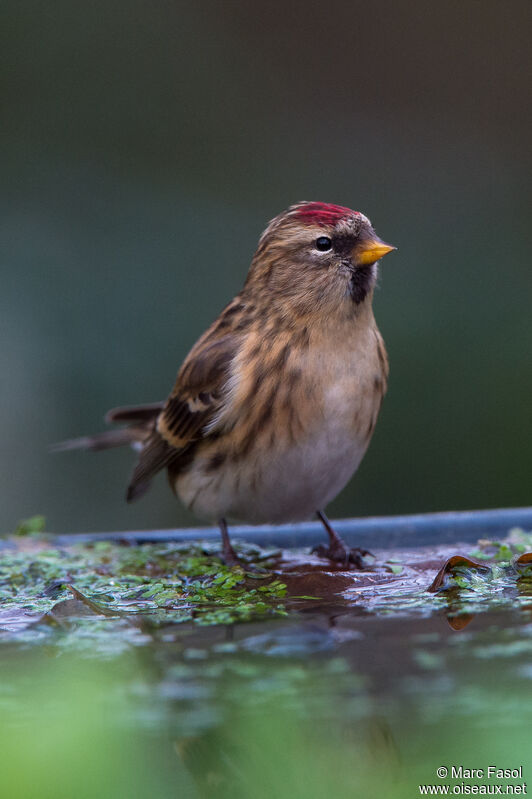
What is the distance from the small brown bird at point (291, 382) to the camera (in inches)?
147

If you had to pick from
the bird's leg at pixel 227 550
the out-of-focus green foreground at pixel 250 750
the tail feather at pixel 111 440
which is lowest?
the bird's leg at pixel 227 550

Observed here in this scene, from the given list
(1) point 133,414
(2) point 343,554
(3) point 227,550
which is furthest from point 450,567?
(1) point 133,414

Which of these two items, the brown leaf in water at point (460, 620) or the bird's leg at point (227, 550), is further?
the bird's leg at point (227, 550)

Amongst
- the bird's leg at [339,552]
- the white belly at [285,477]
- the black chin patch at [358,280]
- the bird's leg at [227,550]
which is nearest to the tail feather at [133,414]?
the white belly at [285,477]

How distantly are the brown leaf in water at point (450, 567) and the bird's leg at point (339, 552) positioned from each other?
506mm

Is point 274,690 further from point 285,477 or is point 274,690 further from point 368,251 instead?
point 368,251

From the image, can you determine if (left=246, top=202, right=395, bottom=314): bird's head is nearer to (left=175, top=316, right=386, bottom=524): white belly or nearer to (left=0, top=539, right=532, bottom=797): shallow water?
(left=175, top=316, right=386, bottom=524): white belly

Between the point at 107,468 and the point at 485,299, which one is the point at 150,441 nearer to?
the point at 107,468

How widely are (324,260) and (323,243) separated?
55mm

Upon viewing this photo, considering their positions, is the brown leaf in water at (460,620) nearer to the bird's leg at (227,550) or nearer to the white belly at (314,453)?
the bird's leg at (227,550)

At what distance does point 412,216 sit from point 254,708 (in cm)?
749

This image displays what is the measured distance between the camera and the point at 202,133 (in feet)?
31.2

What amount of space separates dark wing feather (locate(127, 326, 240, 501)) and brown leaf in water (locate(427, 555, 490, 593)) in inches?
47.3

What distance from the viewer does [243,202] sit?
884 cm
